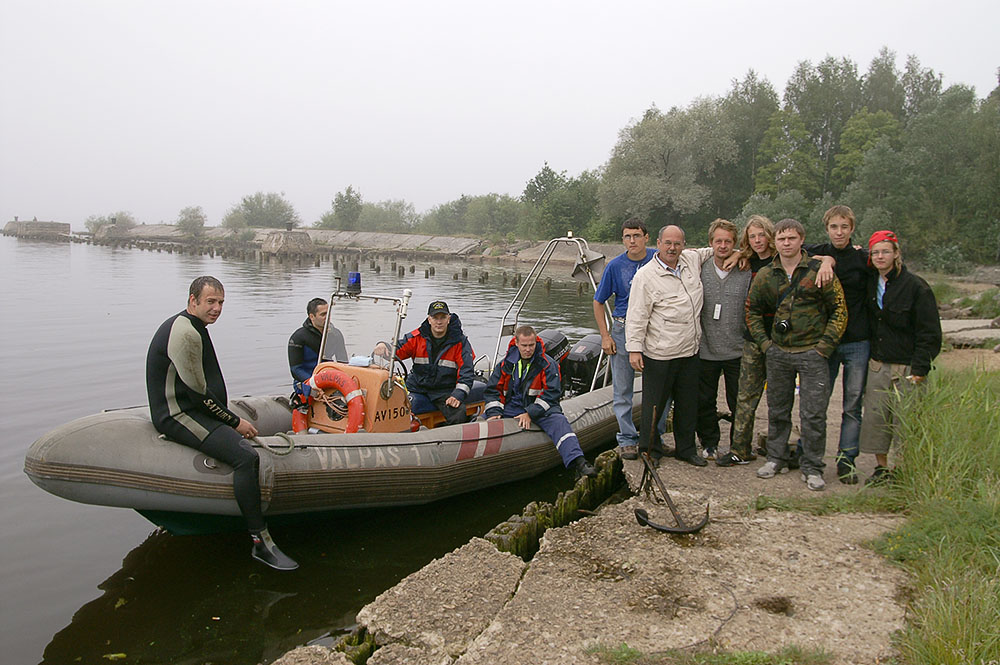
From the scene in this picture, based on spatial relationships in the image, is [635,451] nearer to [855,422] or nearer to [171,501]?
[855,422]

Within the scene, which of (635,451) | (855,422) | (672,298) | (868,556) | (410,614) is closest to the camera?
(410,614)

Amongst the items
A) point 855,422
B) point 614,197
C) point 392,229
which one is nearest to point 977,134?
point 614,197

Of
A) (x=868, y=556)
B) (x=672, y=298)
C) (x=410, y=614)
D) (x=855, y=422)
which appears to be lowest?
(x=410, y=614)

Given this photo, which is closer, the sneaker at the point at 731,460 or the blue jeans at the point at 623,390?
the sneaker at the point at 731,460

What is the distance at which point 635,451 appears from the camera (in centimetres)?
525

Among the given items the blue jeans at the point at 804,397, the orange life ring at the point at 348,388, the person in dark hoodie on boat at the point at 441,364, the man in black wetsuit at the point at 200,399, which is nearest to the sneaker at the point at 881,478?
the blue jeans at the point at 804,397

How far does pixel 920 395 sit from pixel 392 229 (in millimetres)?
80428

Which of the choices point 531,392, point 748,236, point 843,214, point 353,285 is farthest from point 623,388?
point 353,285

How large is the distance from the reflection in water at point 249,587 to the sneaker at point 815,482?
2.44 m

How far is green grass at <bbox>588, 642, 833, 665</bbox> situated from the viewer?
267 cm

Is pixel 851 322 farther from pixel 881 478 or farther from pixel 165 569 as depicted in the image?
pixel 165 569

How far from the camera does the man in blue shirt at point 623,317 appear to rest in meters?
5.28

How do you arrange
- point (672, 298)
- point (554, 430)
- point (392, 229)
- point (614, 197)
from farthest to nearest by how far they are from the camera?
point (392, 229) < point (614, 197) < point (554, 430) < point (672, 298)

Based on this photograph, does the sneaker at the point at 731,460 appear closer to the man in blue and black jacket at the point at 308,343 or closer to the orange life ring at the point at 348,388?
the orange life ring at the point at 348,388
